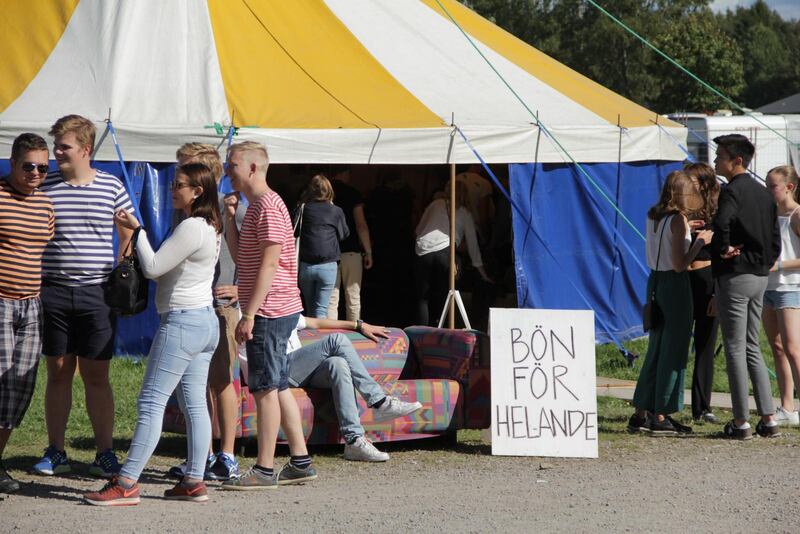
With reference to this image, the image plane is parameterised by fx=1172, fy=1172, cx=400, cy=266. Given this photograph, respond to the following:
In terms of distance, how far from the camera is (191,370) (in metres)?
5.39

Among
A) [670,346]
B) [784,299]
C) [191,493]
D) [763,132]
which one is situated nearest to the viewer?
[191,493]

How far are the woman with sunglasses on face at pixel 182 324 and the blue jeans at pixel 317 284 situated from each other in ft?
13.6

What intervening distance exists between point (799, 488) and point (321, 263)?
4687mm

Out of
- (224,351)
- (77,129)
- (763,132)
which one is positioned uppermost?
(763,132)

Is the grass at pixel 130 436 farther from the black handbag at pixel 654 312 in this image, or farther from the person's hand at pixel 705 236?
the person's hand at pixel 705 236

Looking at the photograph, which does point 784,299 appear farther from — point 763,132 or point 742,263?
point 763,132

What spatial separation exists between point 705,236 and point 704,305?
64 centimetres

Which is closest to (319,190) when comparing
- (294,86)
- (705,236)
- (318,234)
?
(318,234)

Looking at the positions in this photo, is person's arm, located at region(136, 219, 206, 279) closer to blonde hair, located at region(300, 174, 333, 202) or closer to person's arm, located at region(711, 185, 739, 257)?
person's arm, located at region(711, 185, 739, 257)

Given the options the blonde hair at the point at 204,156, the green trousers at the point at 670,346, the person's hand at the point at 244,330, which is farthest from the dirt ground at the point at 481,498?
the blonde hair at the point at 204,156

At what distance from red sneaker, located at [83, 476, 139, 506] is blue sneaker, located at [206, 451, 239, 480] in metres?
0.67

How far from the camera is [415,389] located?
268 inches

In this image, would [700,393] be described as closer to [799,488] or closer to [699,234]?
[699,234]

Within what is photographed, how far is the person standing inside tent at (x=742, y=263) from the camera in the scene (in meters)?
7.07
